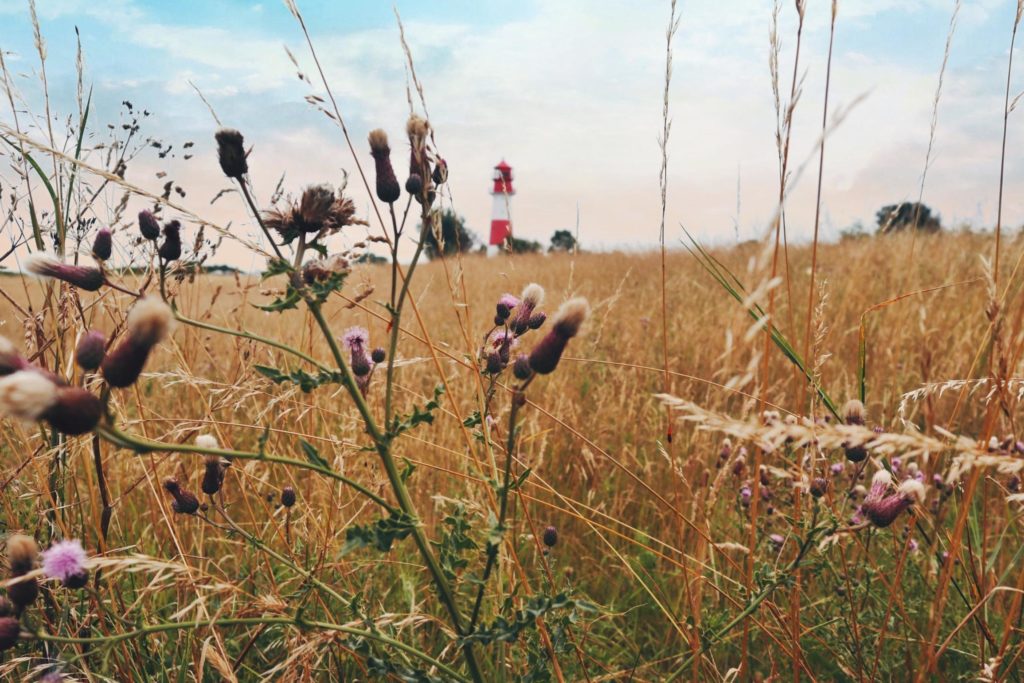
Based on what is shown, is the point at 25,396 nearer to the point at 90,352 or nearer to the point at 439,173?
the point at 90,352

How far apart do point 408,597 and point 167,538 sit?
37.5 inches

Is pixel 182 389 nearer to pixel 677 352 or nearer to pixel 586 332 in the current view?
pixel 586 332

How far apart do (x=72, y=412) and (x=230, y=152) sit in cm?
54

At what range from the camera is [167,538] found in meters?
2.29

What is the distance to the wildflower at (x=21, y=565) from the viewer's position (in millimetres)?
1121

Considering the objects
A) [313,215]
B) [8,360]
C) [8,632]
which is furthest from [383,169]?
[8,632]

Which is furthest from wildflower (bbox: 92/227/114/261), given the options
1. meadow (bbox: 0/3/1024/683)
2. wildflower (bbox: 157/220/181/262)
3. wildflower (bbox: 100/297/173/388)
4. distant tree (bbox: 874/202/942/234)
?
distant tree (bbox: 874/202/942/234)

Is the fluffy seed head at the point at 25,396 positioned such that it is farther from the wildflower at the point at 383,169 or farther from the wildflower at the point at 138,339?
the wildflower at the point at 383,169

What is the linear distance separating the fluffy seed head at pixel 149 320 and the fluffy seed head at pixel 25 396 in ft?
0.38

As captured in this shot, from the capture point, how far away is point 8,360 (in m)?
0.93

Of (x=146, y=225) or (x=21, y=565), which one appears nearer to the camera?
(x=21, y=565)

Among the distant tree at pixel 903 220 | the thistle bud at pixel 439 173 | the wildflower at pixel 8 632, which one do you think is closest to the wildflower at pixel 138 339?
the wildflower at pixel 8 632

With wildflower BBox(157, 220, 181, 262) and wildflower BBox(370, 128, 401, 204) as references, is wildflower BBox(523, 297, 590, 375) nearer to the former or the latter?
wildflower BBox(370, 128, 401, 204)

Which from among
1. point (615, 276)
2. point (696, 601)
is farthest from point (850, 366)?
point (615, 276)
